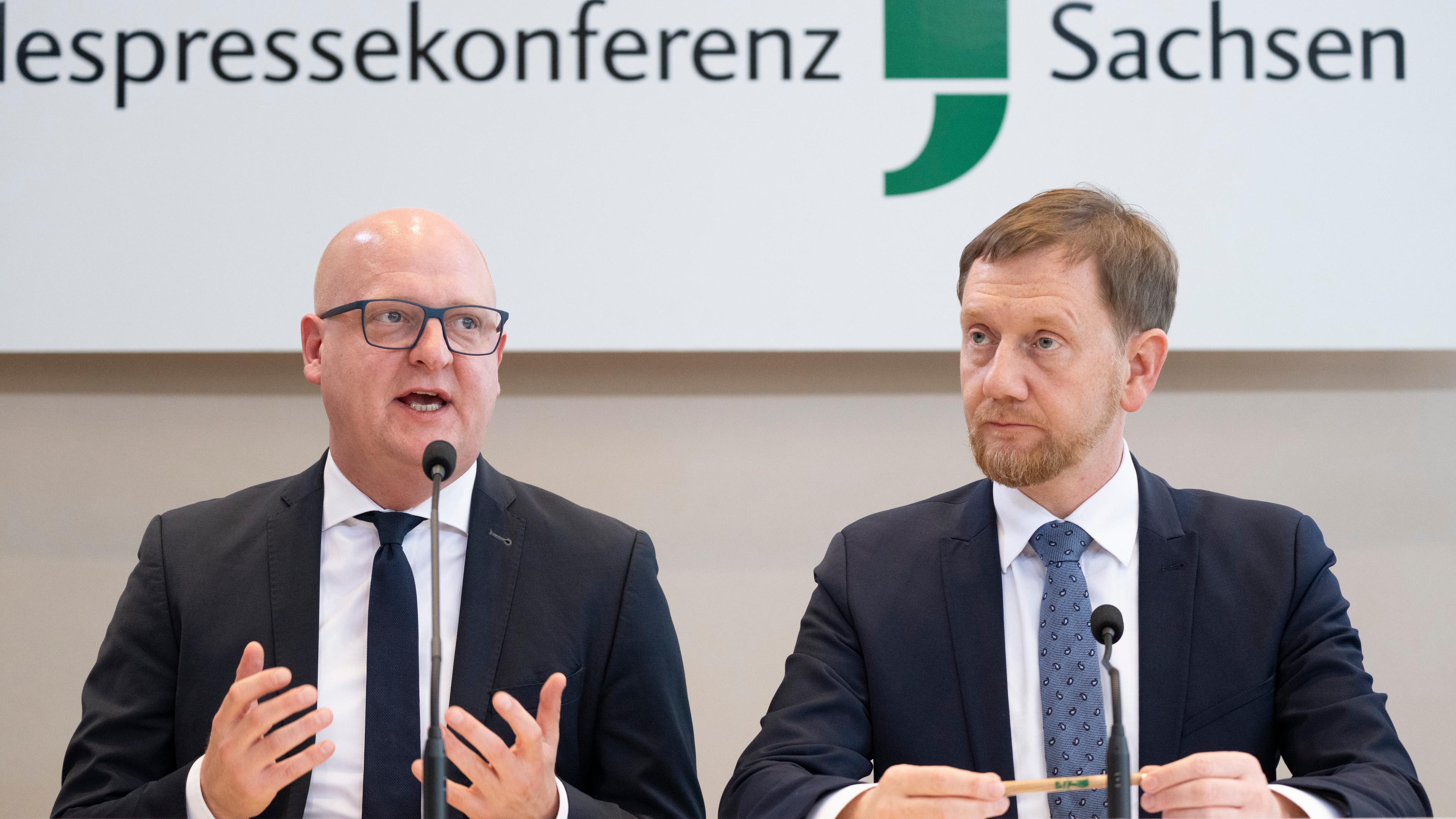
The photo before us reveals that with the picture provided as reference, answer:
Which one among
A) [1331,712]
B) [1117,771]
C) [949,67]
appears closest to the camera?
[1117,771]

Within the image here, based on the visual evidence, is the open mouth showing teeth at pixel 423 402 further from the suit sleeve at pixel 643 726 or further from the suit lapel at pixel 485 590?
the suit sleeve at pixel 643 726

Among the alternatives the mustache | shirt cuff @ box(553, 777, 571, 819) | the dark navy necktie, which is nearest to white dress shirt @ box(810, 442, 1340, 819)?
the mustache

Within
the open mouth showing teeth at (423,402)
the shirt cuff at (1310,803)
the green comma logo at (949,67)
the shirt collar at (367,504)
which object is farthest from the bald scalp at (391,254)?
the shirt cuff at (1310,803)

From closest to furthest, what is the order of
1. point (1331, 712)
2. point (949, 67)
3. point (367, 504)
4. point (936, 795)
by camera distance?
point (936, 795) → point (1331, 712) → point (367, 504) → point (949, 67)

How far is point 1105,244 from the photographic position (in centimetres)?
179

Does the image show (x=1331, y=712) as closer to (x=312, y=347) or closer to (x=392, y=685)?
(x=392, y=685)

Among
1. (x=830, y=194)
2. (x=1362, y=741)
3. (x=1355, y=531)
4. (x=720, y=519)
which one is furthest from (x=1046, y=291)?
(x=1355, y=531)

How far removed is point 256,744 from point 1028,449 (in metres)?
1.07

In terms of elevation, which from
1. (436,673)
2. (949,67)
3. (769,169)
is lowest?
(436,673)

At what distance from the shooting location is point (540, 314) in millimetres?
2557

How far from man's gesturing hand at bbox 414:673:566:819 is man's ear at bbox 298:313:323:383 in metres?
0.68

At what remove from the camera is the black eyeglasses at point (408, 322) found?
178 cm

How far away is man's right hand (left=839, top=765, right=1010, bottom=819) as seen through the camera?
54.1 inches

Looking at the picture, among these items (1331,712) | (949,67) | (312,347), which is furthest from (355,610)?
(949,67)
